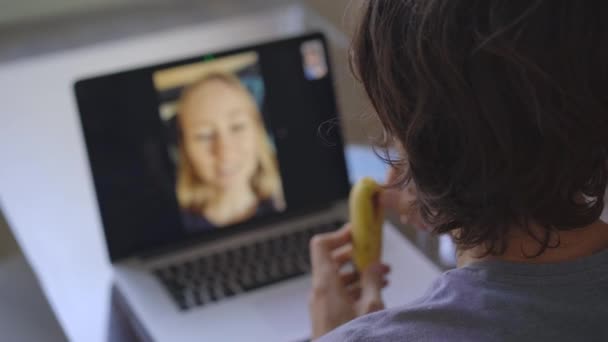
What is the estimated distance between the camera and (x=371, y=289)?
3.02ft

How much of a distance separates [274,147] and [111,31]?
0.39 m

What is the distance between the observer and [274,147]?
113 centimetres

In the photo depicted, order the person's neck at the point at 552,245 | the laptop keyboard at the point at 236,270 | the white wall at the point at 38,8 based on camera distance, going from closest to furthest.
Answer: the person's neck at the point at 552,245 → the laptop keyboard at the point at 236,270 → the white wall at the point at 38,8

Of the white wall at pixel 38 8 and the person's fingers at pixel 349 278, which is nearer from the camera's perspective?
the person's fingers at pixel 349 278

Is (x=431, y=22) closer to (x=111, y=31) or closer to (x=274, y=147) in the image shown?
(x=274, y=147)

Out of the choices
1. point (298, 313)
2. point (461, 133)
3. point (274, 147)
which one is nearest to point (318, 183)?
point (274, 147)

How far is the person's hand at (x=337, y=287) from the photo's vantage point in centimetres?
88

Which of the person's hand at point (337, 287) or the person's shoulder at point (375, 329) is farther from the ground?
the person's shoulder at point (375, 329)

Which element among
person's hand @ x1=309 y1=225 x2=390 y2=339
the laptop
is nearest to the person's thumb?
person's hand @ x1=309 y1=225 x2=390 y2=339

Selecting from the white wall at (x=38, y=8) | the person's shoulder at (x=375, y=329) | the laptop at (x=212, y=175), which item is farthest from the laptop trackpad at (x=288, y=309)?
the white wall at (x=38, y=8)

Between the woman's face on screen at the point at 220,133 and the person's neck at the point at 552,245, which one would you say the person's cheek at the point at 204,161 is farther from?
the person's neck at the point at 552,245

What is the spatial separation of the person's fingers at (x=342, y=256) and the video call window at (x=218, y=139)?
0.18 m

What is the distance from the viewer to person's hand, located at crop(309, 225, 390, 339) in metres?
0.88

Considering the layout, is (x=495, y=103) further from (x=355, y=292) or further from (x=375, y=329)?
(x=355, y=292)
